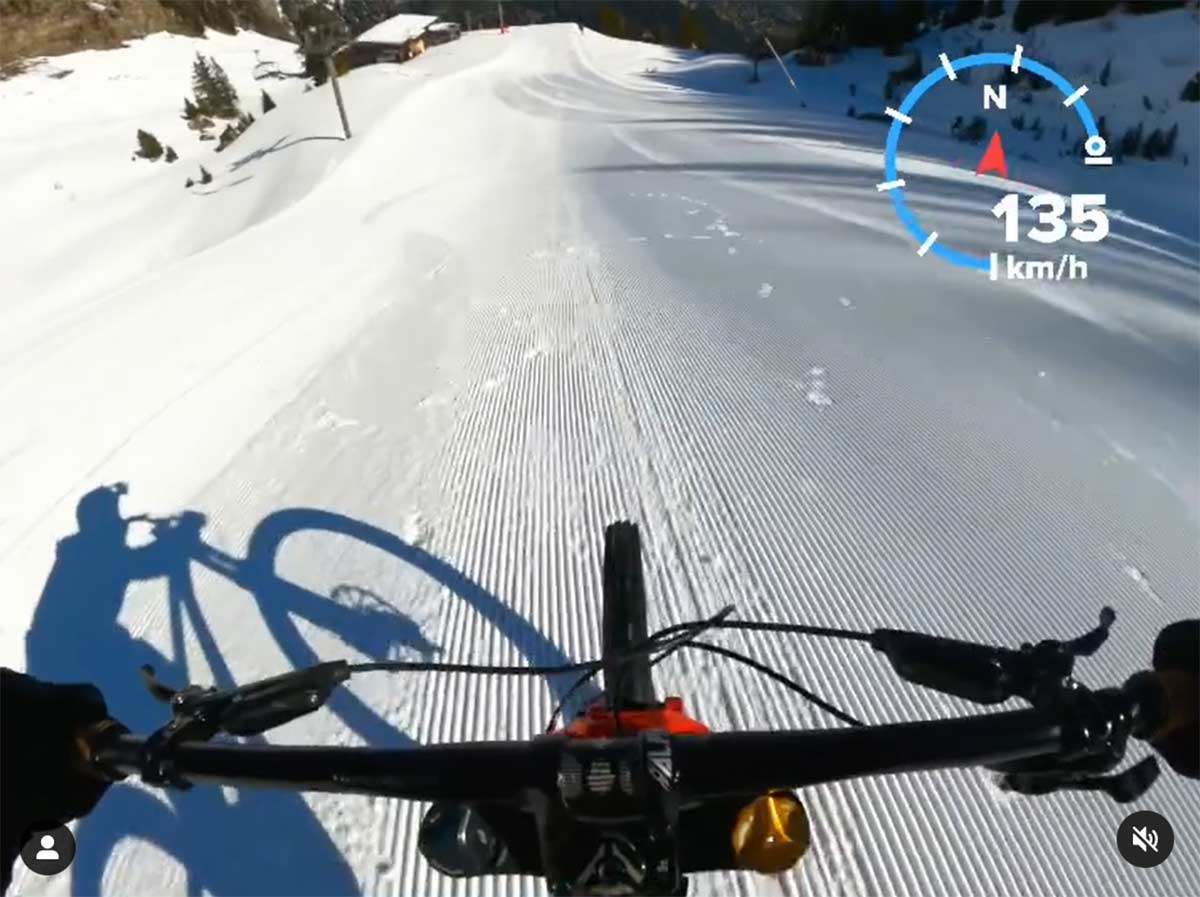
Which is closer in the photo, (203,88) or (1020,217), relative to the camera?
(1020,217)

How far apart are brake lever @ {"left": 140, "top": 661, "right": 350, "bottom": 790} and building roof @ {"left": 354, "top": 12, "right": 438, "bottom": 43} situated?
4063cm

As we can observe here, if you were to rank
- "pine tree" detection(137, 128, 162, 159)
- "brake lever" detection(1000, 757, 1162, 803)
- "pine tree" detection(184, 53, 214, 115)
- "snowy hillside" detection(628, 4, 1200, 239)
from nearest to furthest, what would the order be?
1. "brake lever" detection(1000, 757, 1162, 803)
2. "snowy hillside" detection(628, 4, 1200, 239)
3. "pine tree" detection(137, 128, 162, 159)
4. "pine tree" detection(184, 53, 214, 115)

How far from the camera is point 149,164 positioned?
2675 cm

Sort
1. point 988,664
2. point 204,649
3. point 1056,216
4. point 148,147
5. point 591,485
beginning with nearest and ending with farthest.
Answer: point 988,664 < point 204,649 < point 591,485 < point 1056,216 < point 148,147

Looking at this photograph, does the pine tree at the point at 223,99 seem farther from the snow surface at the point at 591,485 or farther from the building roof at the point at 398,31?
the snow surface at the point at 591,485

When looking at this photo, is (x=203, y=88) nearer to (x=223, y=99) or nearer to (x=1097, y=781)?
(x=223, y=99)

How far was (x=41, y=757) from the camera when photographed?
53.9 inches

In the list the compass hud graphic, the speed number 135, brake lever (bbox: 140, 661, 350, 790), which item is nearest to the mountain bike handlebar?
brake lever (bbox: 140, 661, 350, 790)

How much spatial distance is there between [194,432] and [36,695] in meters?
3.83

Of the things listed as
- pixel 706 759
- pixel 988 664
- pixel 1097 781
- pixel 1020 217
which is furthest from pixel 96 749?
pixel 1020 217

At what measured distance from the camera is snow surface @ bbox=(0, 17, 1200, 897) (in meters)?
2.59

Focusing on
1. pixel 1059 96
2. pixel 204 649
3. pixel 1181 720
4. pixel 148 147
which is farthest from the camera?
pixel 148 147

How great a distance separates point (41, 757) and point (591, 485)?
307 cm

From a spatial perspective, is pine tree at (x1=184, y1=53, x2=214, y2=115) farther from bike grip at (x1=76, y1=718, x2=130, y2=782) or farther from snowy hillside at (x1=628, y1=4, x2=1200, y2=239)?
bike grip at (x1=76, y1=718, x2=130, y2=782)
